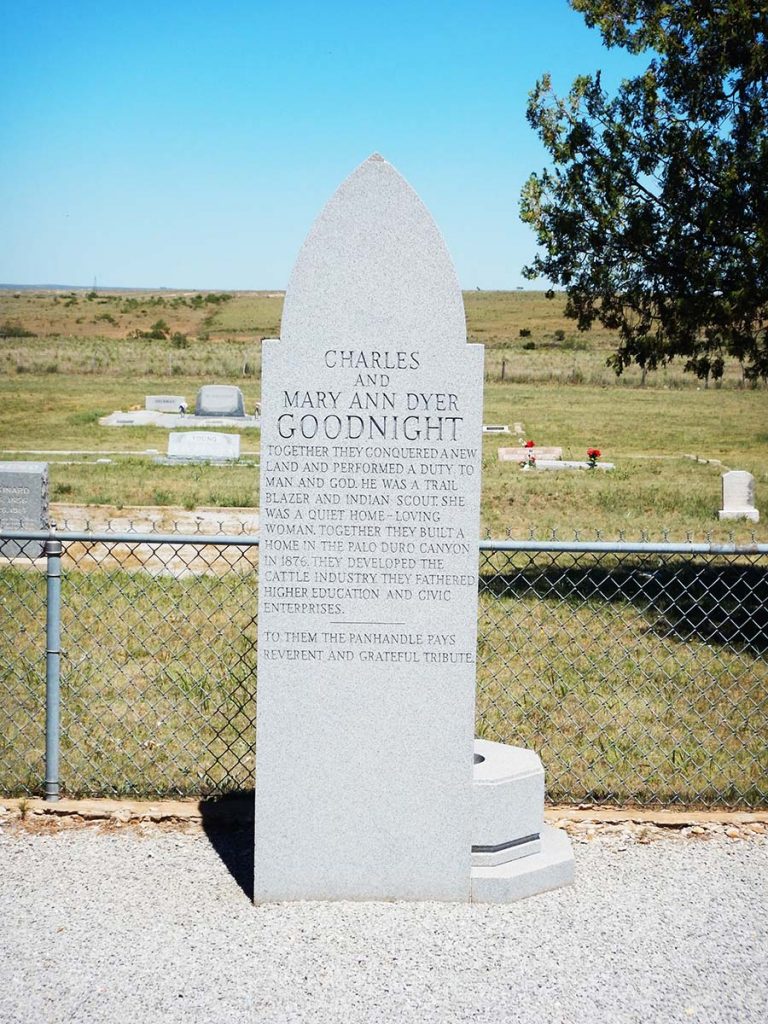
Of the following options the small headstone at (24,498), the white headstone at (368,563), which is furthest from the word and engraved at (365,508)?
the small headstone at (24,498)

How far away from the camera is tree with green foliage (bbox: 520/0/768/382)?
998 cm

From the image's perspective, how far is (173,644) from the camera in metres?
8.59

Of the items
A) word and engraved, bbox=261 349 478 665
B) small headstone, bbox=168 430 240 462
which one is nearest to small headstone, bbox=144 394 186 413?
small headstone, bbox=168 430 240 462

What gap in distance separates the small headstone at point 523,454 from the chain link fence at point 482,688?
10514 millimetres

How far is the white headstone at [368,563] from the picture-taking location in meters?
4.18

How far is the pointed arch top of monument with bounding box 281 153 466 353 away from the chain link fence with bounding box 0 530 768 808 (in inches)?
50.8

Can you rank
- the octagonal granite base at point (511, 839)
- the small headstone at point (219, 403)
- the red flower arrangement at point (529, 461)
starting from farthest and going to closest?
the small headstone at point (219, 403) < the red flower arrangement at point (529, 461) < the octagonal granite base at point (511, 839)

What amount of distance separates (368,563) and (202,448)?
16477 mm

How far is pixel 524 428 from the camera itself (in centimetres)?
2845

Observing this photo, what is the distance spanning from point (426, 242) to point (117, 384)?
124 feet

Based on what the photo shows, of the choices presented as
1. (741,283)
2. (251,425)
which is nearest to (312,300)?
(741,283)

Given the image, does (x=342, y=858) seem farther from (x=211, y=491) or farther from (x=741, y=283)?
(x=211, y=491)

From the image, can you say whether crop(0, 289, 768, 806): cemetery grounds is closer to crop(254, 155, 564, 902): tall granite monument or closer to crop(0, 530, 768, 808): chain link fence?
crop(0, 530, 768, 808): chain link fence

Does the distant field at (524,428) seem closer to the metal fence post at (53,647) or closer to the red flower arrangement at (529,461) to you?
the red flower arrangement at (529,461)
